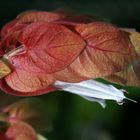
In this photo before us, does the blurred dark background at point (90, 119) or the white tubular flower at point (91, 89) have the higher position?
the white tubular flower at point (91, 89)

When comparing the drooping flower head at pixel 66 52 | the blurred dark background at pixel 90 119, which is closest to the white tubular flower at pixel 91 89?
the drooping flower head at pixel 66 52

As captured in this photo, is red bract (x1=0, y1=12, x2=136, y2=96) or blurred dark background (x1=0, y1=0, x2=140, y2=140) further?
blurred dark background (x1=0, y1=0, x2=140, y2=140)

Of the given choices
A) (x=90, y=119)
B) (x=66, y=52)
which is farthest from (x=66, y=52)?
(x=90, y=119)

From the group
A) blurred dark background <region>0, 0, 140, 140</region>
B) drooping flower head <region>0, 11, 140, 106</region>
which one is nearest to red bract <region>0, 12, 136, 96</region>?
drooping flower head <region>0, 11, 140, 106</region>

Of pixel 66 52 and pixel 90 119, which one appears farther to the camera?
pixel 90 119

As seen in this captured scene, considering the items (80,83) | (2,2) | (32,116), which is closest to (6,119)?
(32,116)

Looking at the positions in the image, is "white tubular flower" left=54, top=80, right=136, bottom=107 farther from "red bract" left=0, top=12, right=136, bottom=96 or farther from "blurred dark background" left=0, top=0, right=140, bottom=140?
"blurred dark background" left=0, top=0, right=140, bottom=140

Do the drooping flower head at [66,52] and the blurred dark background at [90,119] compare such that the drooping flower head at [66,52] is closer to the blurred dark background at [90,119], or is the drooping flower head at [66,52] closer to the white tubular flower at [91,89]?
the white tubular flower at [91,89]

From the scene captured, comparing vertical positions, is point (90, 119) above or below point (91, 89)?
below

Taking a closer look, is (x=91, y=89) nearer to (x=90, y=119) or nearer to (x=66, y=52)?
(x=66, y=52)

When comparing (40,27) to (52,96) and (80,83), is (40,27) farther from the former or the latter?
(52,96)
